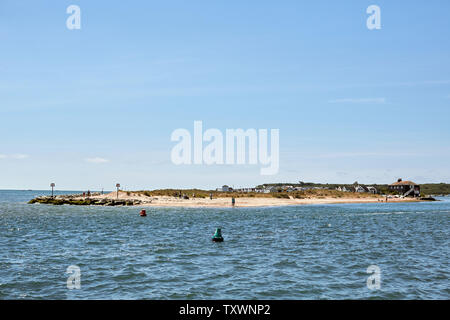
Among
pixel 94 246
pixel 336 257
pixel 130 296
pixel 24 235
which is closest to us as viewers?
pixel 130 296

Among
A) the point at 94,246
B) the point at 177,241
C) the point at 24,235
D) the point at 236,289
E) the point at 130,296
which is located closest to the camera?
the point at 130,296

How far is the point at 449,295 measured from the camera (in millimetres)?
18922

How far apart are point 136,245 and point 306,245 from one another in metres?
15.8

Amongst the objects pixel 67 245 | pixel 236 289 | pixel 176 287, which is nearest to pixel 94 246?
pixel 67 245

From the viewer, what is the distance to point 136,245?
3569 centimetres

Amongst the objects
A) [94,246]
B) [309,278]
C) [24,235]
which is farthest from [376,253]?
[24,235]

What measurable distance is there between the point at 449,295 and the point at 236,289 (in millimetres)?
10540

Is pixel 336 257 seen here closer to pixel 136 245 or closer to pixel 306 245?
pixel 306 245

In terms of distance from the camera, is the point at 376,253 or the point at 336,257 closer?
the point at 336,257

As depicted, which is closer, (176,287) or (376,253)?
(176,287)

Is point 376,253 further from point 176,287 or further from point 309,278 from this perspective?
point 176,287
